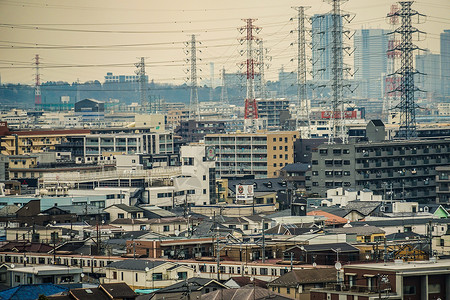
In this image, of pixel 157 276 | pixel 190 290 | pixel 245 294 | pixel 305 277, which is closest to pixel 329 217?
pixel 157 276

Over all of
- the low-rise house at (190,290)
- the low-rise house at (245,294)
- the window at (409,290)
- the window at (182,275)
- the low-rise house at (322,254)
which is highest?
the window at (409,290)

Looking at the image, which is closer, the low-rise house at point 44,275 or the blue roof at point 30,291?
the blue roof at point 30,291

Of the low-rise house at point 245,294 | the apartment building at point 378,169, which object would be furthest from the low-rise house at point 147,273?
the apartment building at point 378,169

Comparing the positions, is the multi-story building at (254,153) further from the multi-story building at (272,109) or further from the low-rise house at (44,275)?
the multi-story building at (272,109)

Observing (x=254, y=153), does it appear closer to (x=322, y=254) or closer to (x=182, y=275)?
(x=322, y=254)

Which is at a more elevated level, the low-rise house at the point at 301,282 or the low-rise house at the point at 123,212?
the low-rise house at the point at 123,212

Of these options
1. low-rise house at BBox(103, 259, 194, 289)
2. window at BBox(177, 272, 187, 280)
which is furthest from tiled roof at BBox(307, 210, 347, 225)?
low-rise house at BBox(103, 259, 194, 289)

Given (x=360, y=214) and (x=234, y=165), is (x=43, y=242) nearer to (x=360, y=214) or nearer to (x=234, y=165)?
(x=360, y=214)
